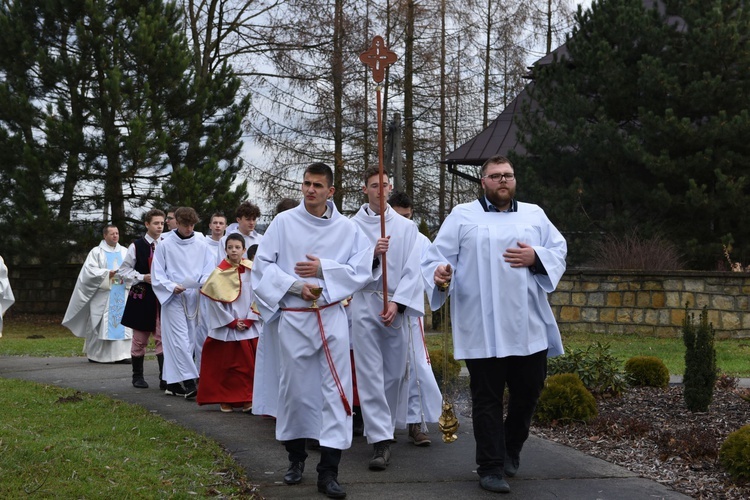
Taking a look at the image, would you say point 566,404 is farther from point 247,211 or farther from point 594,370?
point 247,211

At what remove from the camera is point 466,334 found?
232 inches

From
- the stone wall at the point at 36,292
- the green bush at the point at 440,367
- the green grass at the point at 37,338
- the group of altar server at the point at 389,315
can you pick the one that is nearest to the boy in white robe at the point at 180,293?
the green bush at the point at 440,367

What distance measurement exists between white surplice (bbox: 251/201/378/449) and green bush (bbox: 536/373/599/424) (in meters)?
2.31

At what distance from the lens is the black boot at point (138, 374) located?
10.2 meters

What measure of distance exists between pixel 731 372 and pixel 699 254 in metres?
7.26

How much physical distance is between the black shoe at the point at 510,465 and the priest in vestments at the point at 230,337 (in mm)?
3167

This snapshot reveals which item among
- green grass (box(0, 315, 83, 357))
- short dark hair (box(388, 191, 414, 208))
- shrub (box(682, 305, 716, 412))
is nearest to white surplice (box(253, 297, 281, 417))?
short dark hair (box(388, 191, 414, 208))

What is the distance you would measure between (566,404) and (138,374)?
4.73 meters

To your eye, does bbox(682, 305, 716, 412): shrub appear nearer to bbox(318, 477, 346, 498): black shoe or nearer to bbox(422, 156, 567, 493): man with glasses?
bbox(422, 156, 567, 493): man with glasses

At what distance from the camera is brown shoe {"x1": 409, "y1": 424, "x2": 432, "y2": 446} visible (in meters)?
6.98

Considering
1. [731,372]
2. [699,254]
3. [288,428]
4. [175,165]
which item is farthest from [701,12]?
[288,428]

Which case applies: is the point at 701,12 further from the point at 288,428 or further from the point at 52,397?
the point at 288,428

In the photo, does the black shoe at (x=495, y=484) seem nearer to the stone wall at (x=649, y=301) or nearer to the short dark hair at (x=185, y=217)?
the short dark hair at (x=185, y=217)

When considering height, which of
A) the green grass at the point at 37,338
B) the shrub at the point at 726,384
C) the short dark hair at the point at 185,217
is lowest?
the green grass at the point at 37,338
